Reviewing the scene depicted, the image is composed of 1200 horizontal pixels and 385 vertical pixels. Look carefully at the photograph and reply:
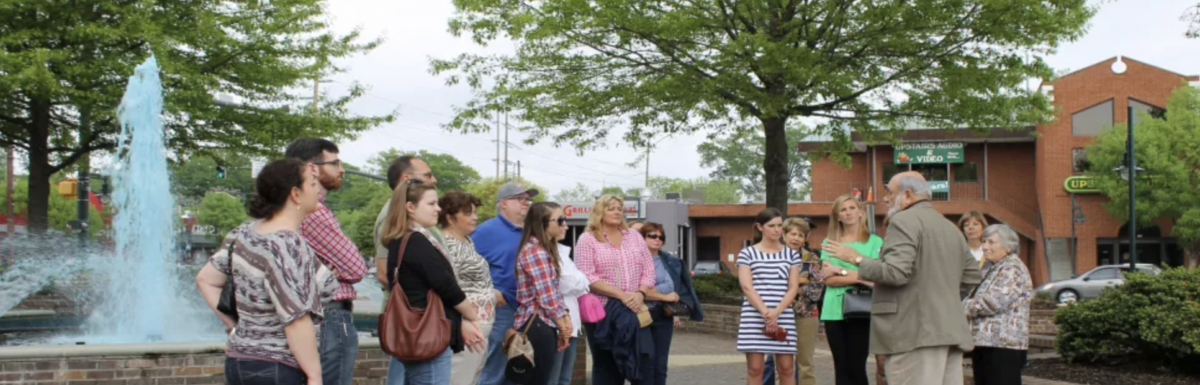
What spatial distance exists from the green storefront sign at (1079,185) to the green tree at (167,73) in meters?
34.9

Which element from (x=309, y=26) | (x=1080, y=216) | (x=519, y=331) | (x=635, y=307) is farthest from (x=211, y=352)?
(x=1080, y=216)

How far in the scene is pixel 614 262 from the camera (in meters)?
8.15

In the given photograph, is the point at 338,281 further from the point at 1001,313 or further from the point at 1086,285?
the point at 1086,285

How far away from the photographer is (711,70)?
56.8ft

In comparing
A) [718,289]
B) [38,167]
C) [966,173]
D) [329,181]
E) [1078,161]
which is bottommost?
[718,289]

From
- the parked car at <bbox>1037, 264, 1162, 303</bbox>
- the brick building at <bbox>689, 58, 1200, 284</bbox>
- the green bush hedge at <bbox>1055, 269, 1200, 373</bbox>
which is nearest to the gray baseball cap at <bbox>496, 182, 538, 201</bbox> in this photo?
the green bush hedge at <bbox>1055, 269, 1200, 373</bbox>

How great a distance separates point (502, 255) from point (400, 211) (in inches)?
68.5

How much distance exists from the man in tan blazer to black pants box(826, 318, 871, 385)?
1.56 meters

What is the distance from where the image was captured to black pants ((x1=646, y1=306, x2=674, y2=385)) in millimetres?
8352

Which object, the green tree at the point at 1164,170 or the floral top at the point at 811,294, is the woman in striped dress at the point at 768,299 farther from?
the green tree at the point at 1164,170

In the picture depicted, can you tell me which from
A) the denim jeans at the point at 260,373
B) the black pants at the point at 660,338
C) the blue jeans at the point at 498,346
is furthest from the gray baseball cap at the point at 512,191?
the denim jeans at the point at 260,373

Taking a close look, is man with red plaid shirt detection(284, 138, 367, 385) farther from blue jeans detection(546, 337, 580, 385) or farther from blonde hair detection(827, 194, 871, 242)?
blonde hair detection(827, 194, 871, 242)

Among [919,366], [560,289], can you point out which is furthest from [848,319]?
[560,289]

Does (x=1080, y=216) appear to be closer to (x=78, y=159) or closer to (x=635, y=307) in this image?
(x=78, y=159)
